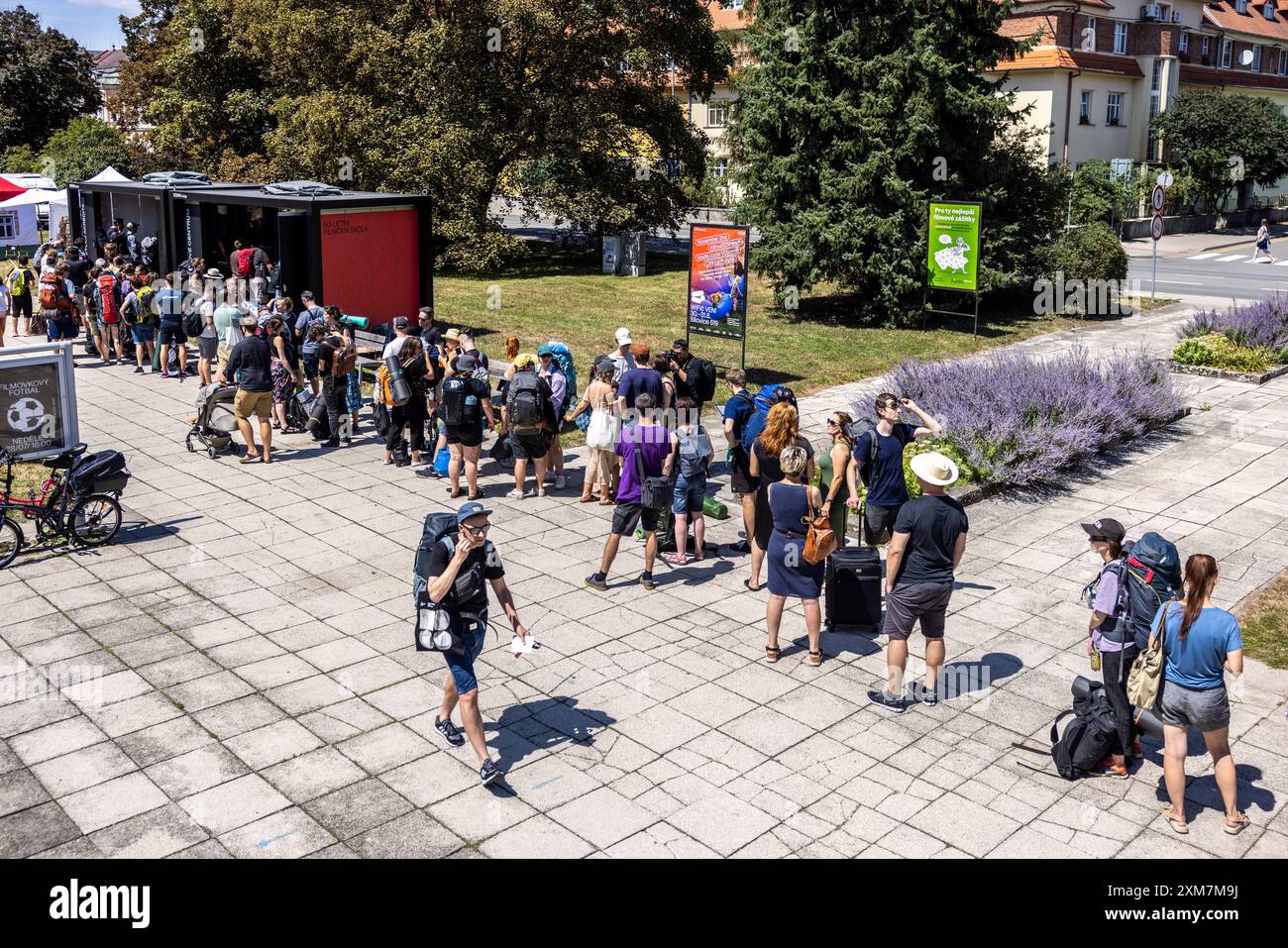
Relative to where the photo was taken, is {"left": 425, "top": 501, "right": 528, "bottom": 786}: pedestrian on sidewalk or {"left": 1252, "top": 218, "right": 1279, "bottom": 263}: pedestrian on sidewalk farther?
{"left": 1252, "top": 218, "right": 1279, "bottom": 263}: pedestrian on sidewalk

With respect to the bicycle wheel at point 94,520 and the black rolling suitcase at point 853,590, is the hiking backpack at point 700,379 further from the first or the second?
the bicycle wheel at point 94,520

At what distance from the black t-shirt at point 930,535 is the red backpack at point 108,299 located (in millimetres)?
15185

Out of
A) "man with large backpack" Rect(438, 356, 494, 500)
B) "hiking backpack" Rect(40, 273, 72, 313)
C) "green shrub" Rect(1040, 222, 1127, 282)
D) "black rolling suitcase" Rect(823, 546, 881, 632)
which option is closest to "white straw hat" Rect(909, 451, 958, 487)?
"black rolling suitcase" Rect(823, 546, 881, 632)

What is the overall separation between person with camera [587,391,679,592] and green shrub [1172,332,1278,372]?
44.9ft

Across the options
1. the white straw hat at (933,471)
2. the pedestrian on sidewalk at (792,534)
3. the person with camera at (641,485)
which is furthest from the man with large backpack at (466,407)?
the white straw hat at (933,471)

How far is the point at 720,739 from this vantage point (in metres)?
7.70

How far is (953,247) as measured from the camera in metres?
22.7

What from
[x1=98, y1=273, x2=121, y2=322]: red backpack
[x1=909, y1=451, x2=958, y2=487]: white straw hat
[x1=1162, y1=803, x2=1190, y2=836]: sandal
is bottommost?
[x1=1162, y1=803, x2=1190, y2=836]: sandal

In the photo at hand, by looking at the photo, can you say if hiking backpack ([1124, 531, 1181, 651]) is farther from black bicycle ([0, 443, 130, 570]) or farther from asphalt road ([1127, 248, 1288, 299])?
asphalt road ([1127, 248, 1288, 299])

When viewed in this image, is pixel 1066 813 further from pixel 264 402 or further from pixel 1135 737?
pixel 264 402

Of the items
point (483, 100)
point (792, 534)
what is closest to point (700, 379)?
point (792, 534)

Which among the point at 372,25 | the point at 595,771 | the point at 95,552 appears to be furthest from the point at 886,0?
the point at 595,771

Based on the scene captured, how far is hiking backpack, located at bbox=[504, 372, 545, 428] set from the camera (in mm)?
Answer: 12125

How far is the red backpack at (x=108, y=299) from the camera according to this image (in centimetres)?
1862
